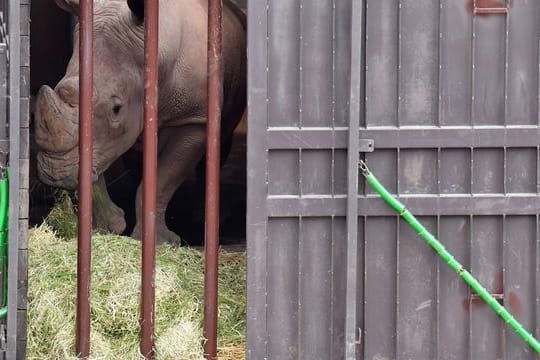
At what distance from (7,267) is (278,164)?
4.03 ft

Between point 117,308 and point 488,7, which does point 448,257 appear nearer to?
point 488,7

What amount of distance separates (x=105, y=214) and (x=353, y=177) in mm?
2825

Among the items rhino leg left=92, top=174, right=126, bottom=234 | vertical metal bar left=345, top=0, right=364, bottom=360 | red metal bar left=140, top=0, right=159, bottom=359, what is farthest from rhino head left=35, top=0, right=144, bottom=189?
vertical metal bar left=345, top=0, right=364, bottom=360

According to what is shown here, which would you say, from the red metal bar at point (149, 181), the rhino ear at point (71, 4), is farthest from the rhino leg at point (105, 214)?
the red metal bar at point (149, 181)

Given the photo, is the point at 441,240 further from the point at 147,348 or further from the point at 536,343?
the point at 147,348

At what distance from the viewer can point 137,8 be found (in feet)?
24.8

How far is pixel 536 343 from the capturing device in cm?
606

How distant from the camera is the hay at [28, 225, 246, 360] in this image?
6.18 metres

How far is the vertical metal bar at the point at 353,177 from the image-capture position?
594 cm

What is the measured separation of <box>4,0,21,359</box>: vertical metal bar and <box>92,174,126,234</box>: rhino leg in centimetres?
240

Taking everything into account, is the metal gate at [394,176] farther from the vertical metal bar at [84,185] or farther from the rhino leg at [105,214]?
the rhino leg at [105,214]

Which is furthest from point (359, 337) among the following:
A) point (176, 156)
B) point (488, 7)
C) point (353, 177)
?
point (176, 156)

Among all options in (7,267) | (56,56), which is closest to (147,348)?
(7,267)

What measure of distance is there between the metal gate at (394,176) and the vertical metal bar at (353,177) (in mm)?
12
